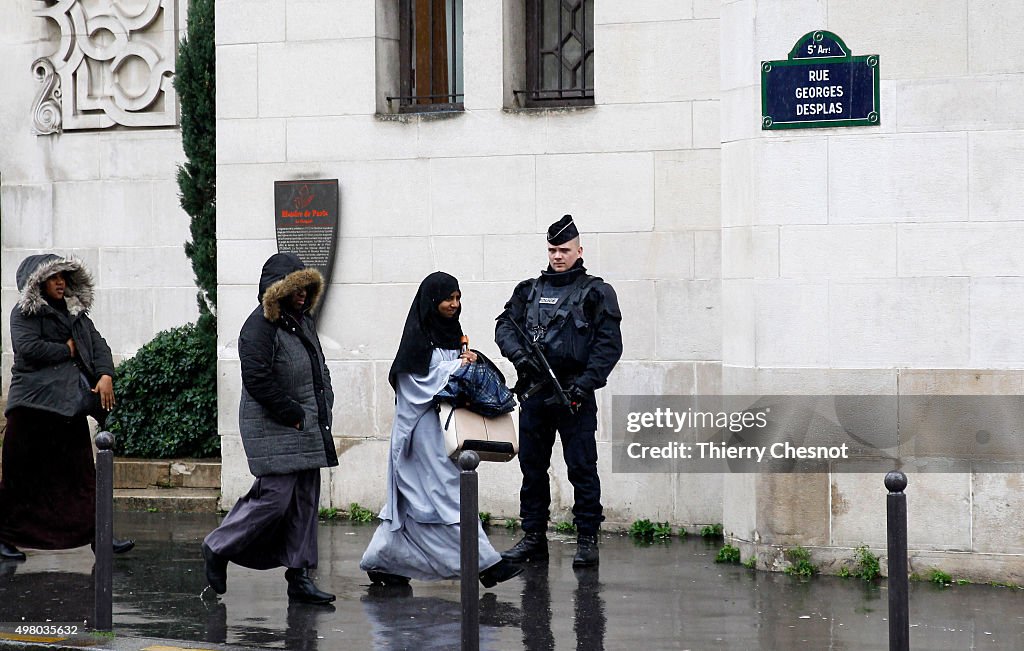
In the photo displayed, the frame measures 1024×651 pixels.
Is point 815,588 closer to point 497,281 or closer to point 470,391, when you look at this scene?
point 470,391

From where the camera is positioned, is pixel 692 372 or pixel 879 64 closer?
pixel 879 64

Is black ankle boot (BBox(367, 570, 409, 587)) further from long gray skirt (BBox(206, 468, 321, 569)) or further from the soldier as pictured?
the soldier

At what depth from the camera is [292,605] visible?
27.2 ft

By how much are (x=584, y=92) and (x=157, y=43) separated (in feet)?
13.6

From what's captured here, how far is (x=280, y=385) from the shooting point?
8.30m

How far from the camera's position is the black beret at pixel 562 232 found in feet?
30.2

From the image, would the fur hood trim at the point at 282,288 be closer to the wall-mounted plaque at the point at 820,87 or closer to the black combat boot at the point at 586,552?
the black combat boot at the point at 586,552

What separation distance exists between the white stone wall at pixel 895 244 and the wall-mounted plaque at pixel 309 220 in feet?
11.2

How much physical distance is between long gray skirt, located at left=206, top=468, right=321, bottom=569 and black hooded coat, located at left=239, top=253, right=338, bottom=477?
0.11m

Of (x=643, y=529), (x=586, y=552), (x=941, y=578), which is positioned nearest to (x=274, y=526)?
(x=586, y=552)

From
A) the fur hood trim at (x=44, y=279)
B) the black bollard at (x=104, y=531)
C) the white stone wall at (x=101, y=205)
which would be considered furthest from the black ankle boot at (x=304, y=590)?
the white stone wall at (x=101, y=205)

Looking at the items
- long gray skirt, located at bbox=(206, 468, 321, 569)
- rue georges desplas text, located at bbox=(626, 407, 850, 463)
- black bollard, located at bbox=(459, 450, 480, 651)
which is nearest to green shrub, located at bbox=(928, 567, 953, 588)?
rue georges desplas text, located at bbox=(626, 407, 850, 463)

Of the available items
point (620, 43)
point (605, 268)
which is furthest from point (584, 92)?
point (605, 268)

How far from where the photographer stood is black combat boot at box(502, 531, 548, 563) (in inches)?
369
